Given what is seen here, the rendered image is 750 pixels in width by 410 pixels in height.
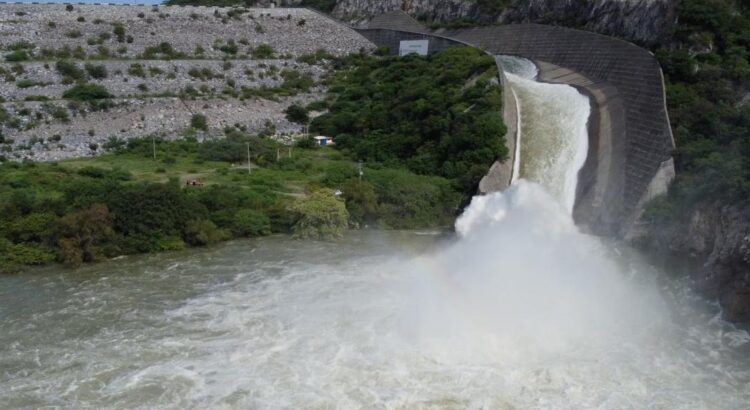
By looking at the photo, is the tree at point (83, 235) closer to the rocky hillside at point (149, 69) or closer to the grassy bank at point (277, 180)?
the grassy bank at point (277, 180)

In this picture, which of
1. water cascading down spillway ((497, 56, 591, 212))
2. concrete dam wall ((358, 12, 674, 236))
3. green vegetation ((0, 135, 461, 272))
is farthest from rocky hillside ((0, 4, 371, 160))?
concrete dam wall ((358, 12, 674, 236))

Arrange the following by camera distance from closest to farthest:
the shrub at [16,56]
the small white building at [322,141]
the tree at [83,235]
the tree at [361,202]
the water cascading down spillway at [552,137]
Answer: the tree at [83,235] → the tree at [361,202] → the water cascading down spillway at [552,137] → the small white building at [322,141] → the shrub at [16,56]

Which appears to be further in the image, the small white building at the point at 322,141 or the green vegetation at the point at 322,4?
A: the green vegetation at the point at 322,4

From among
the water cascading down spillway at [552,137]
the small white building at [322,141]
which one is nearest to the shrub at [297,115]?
the small white building at [322,141]

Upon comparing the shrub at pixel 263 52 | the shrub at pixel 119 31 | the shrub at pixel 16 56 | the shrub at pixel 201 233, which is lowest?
the shrub at pixel 201 233

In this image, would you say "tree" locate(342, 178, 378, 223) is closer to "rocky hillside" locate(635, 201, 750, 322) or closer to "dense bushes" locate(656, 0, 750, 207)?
"rocky hillside" locate(635, 201, 750, 322)

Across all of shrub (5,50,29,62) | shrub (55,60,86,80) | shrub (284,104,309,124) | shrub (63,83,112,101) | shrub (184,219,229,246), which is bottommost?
shrub (184,219,229,246)
